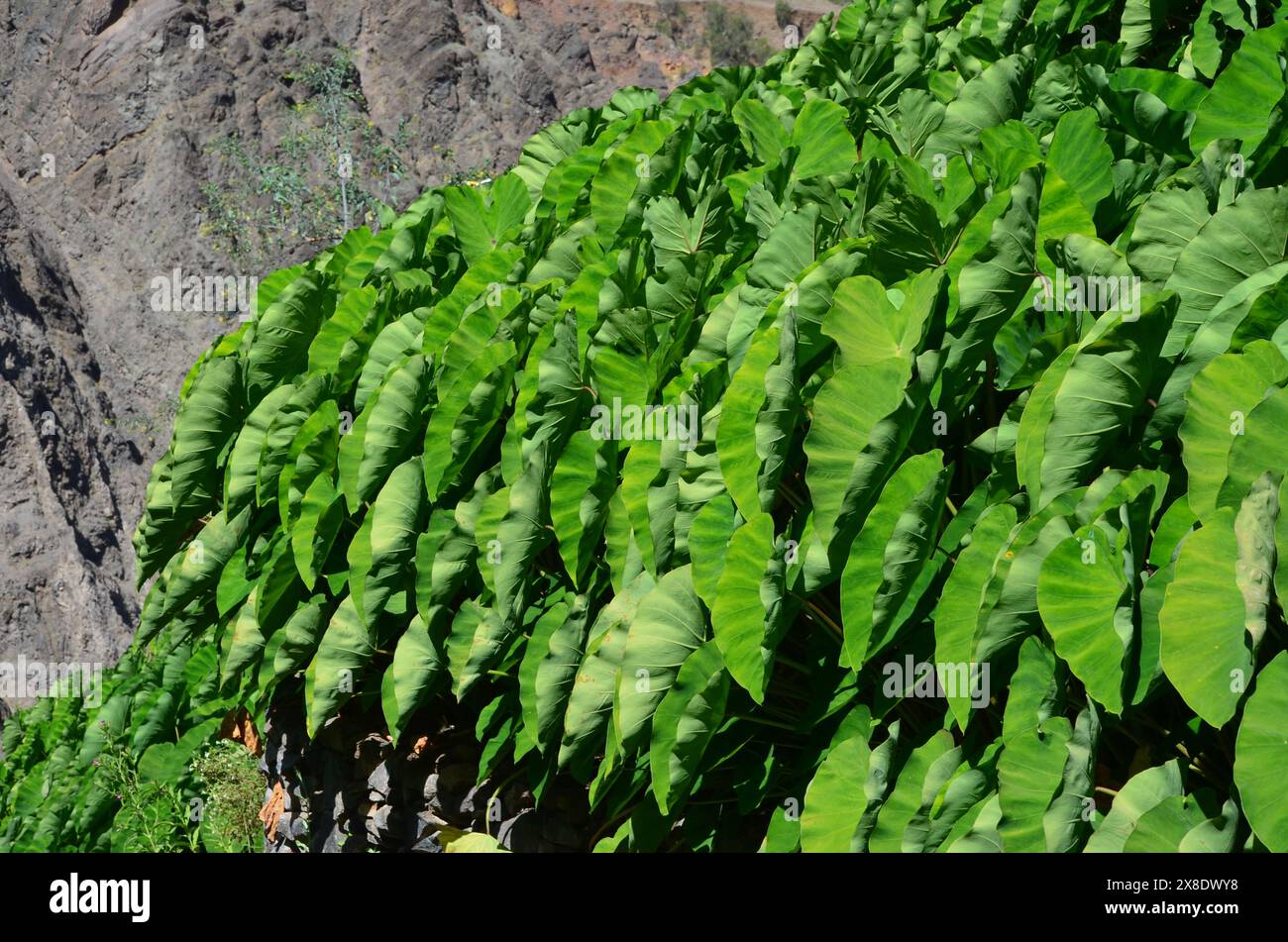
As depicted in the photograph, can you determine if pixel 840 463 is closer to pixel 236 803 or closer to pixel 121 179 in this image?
pixel 236 803

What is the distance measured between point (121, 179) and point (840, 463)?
2115cm

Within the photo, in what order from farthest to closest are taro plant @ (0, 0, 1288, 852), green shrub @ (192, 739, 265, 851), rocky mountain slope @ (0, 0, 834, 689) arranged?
rocky mountain slope @ (0, 0, 834, 689)
green shrub @ (192, 739, 265, 851)
taro plant @ (0, 0, 1288, 852)

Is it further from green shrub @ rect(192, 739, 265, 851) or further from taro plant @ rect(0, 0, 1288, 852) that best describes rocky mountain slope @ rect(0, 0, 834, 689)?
taro plant @ rect(0, 0, 1288, 852)


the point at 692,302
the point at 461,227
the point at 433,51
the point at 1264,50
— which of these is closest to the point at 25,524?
the point at 433,51

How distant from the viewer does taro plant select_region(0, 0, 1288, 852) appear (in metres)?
1.41

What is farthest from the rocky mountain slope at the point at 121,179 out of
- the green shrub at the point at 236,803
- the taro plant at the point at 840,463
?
the taro plant at the point at 840,463

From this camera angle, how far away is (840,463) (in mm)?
1658

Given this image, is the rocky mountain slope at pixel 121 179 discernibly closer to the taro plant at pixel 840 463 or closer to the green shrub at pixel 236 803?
the green shrub at pixel 236 803

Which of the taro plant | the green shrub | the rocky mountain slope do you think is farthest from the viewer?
the rocky mountain slope

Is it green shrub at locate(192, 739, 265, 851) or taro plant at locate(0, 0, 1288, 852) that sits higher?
taro plant at locate(0, 0, 1288, 852)

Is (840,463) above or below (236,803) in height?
above

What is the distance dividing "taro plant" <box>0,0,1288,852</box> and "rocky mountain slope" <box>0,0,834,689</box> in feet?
45.3

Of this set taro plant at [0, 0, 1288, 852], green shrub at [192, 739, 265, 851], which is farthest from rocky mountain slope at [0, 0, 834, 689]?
taro plant at [0, 0, 1288, 852]

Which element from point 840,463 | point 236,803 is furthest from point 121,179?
point 840,463
